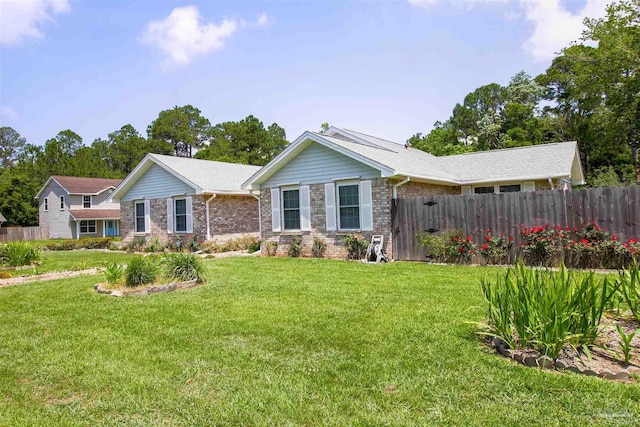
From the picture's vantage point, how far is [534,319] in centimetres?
418

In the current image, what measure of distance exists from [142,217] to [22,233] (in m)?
21.2

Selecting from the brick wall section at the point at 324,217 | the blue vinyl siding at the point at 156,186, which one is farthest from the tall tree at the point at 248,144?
the brick wall section at the point at 324,217

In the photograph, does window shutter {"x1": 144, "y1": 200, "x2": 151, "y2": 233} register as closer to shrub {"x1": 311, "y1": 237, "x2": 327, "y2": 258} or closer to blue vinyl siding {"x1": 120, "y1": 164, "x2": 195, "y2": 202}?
blue vinyl siding {"x1": 120, "y1": 164, "x2": 195, "y2": 202}

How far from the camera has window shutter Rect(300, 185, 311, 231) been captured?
14836 mm

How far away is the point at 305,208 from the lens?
14.9 metres

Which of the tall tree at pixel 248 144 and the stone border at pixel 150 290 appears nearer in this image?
the stone border at pixel 150 290

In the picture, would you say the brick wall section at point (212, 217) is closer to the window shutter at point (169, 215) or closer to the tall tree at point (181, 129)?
the window shutter at point (169, 215)

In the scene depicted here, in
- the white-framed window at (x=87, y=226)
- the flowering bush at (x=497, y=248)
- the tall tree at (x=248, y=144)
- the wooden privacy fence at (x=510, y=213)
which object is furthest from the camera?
the tall tree at (x=248, y=144)

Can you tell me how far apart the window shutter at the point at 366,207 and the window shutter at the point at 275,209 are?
11.6 ft

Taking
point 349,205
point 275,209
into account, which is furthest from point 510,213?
point 275,209

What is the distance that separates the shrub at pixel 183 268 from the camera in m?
9.10

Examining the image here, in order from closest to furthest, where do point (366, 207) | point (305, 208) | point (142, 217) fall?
1. point (366, 207)
2. point (305, 208)
3. point (142, 217)

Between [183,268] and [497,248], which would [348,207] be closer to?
[497,248]

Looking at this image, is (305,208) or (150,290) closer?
(150,290)
